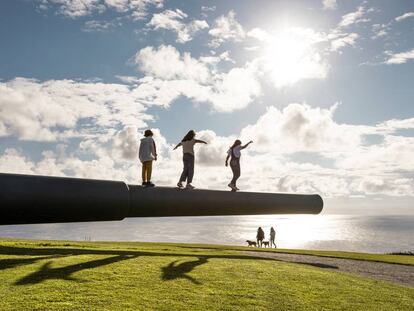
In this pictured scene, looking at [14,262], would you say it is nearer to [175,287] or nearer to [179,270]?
[179,270]

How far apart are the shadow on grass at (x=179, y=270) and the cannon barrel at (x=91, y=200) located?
3604mm

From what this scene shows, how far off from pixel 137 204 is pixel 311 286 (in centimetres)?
730

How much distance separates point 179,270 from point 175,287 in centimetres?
220

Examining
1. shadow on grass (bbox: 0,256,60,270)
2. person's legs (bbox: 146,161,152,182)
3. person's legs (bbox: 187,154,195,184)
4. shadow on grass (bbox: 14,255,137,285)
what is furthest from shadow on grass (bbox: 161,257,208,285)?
shadow on grass (bbox: 0,256,60,270)

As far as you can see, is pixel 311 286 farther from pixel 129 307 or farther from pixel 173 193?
pixel 173 193

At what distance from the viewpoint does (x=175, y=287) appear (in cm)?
1086

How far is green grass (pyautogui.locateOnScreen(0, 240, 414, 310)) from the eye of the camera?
9.42 meters

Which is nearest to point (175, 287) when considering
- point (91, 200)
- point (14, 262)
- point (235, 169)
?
point (235, 169)

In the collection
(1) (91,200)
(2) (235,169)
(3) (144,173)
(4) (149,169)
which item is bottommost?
(1) (91,200)

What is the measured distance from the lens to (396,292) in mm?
13164

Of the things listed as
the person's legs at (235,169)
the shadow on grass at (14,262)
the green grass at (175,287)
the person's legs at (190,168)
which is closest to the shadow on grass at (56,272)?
the green grass at (175,287)

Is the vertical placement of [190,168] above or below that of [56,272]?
above

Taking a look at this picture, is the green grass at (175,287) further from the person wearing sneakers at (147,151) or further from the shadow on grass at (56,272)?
the person wearing sneakers at (147,151)

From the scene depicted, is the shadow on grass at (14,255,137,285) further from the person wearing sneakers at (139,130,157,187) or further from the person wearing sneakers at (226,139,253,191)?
the person wearing sneakers at (226,139,253,191)
